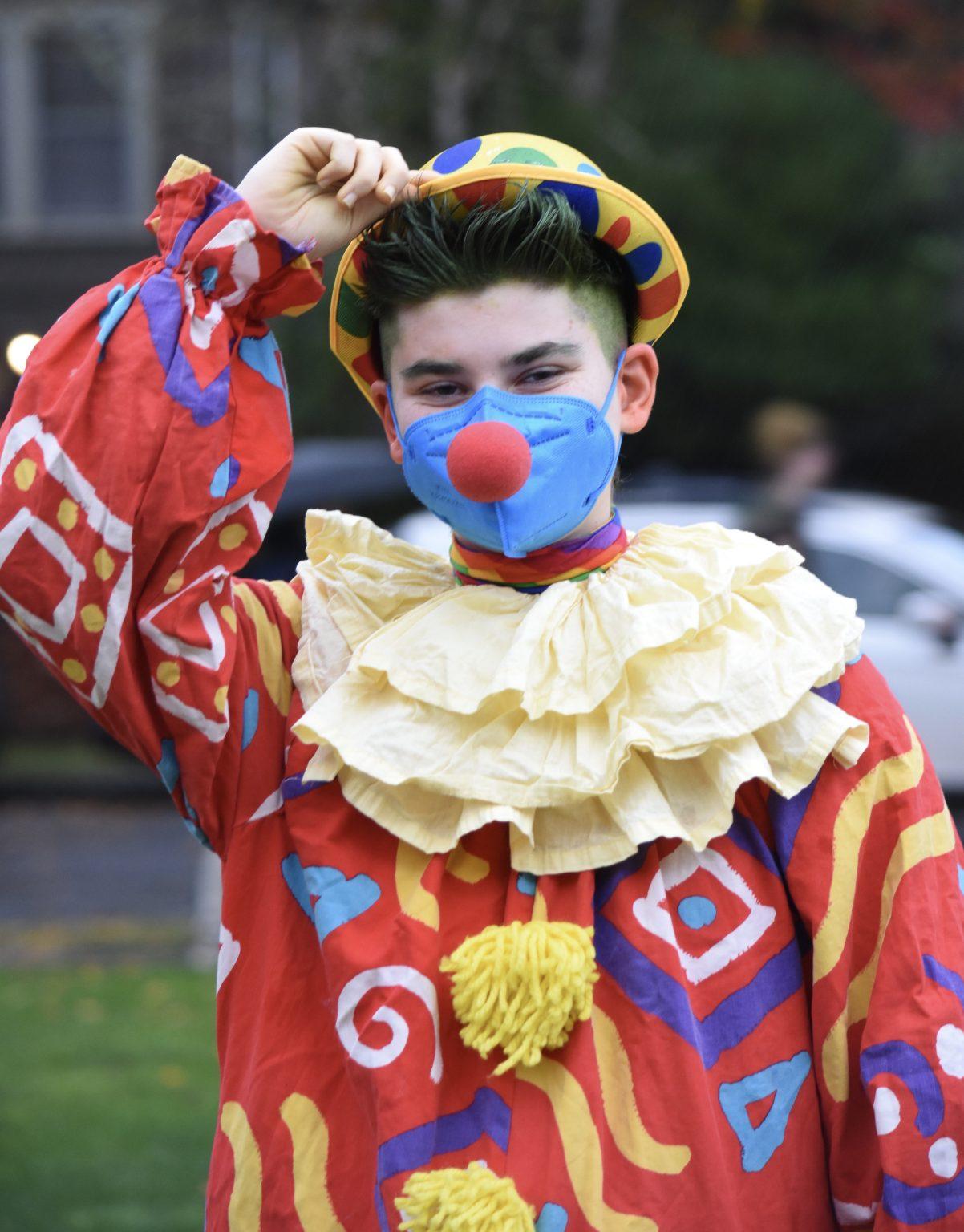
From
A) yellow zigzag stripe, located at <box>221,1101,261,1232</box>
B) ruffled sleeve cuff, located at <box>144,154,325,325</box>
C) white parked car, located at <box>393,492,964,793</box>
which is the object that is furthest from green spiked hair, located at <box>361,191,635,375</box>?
white parked car, located at <box>393,492,964,793</box>

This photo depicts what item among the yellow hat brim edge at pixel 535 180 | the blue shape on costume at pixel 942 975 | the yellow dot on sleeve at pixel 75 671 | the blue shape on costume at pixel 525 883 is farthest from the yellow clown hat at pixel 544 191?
the blue shape on costume at pixel 942 975

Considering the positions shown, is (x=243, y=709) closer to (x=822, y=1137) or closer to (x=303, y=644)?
(x=303, y=644)

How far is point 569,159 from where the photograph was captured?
182 centimetres

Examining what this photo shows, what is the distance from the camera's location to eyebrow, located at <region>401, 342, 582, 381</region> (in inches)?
68.8

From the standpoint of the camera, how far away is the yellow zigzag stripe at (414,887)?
169 centimetres

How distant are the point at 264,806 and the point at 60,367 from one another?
0.53 meters

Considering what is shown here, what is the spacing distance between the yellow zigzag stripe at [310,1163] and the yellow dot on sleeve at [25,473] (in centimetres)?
71

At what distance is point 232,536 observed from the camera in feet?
5.64

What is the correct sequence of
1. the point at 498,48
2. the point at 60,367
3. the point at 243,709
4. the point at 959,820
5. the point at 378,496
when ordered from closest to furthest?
the point at 60,367
the point at 243,709
the point at 959,820
the point at 378,496
the point at 498,48

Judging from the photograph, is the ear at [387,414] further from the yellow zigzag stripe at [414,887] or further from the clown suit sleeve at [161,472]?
the yellow zigzag stripe at [414,887]

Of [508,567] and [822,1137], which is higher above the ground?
[508,567]

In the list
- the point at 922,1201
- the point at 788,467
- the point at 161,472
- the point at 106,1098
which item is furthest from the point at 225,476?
the point at 788,467

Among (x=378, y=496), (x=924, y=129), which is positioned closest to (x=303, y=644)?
(x=378, y=496)

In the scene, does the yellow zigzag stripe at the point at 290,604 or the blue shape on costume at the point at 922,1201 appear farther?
the yellow zigzag stripe at the point at 290,604
